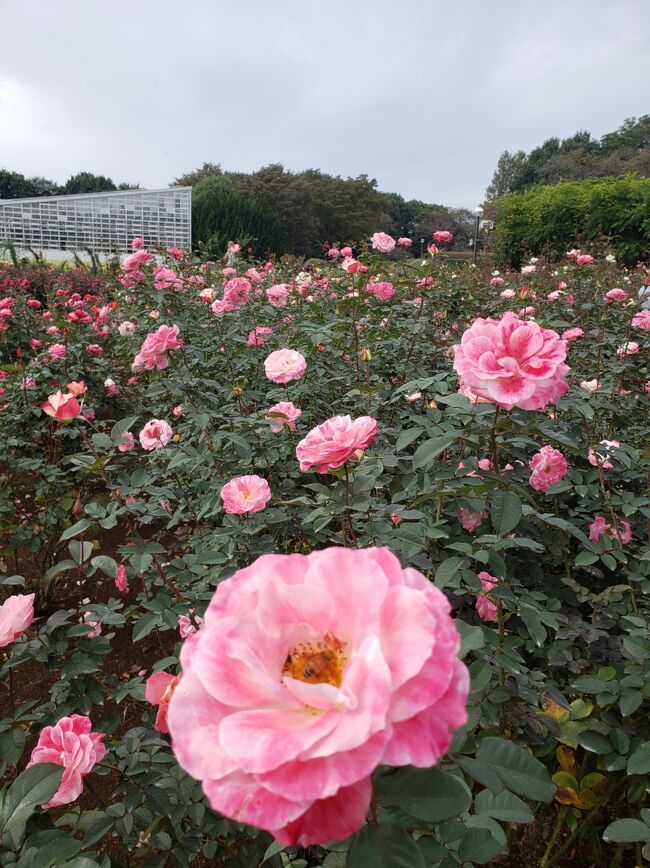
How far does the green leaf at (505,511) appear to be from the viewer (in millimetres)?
789

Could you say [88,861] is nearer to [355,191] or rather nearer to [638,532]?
[638,532]

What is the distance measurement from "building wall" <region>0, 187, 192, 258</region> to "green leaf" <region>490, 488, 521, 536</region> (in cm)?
1324

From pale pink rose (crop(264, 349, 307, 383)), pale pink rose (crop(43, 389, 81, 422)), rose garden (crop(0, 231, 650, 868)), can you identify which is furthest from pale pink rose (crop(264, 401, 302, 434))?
pale pink rose (crop(43, 389, 81, 422))

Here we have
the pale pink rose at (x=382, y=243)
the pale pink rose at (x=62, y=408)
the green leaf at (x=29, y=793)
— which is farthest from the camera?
the pale pink rose at (x=382, y=243)

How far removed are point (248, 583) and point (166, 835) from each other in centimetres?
71

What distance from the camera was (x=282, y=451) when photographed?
5.06ft

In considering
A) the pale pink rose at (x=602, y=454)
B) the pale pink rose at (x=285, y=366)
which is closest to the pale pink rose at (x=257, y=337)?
the pale pink rose at (x=285, y=366)

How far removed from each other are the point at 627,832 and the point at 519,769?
288 millimetres

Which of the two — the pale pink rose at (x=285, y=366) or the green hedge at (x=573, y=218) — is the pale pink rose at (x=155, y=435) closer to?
the pale pink rose at (x=285, y=366)

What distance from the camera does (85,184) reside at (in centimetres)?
3816

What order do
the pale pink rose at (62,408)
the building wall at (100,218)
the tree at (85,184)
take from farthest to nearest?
the tree at (85,184)
the building wall at (100,218)
the pale pink rose at (62,408)

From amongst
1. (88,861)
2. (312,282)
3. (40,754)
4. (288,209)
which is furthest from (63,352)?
(288,209)

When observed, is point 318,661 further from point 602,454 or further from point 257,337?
point 257,337

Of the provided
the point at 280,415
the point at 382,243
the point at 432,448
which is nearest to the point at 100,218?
the point at 382,243
